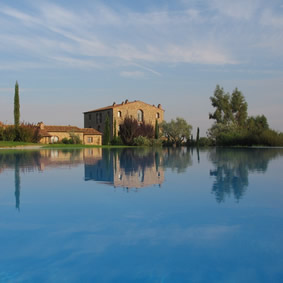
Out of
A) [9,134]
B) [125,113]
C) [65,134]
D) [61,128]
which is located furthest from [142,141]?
[9,134]

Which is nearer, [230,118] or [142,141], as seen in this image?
[142,141]

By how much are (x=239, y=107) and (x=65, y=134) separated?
28603mm

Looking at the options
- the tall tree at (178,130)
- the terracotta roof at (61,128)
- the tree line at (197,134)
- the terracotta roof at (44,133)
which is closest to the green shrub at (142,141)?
the tree line at (197,134)

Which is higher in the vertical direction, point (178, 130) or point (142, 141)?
point (178, 130)

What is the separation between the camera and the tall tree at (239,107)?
167 ft

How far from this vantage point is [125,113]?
5231 centimetres

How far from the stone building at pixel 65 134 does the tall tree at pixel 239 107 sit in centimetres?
2268

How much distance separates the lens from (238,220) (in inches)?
197

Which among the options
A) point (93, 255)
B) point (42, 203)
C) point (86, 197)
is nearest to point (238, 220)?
point (93, 255)

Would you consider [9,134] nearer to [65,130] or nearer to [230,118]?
[65,130]

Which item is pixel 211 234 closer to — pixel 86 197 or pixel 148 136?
pixel 86 197

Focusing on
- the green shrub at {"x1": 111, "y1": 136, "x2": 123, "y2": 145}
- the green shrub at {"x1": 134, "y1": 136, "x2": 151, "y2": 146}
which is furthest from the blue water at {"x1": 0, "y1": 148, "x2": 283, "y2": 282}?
the green shrub at {"x1": 111, "y1": 136, "x2": 123, "y2": 145}

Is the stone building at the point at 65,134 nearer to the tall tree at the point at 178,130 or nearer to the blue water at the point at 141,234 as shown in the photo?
the tall tree at the point at 178,130

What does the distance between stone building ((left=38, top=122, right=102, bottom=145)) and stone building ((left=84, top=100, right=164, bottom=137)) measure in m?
3.00
